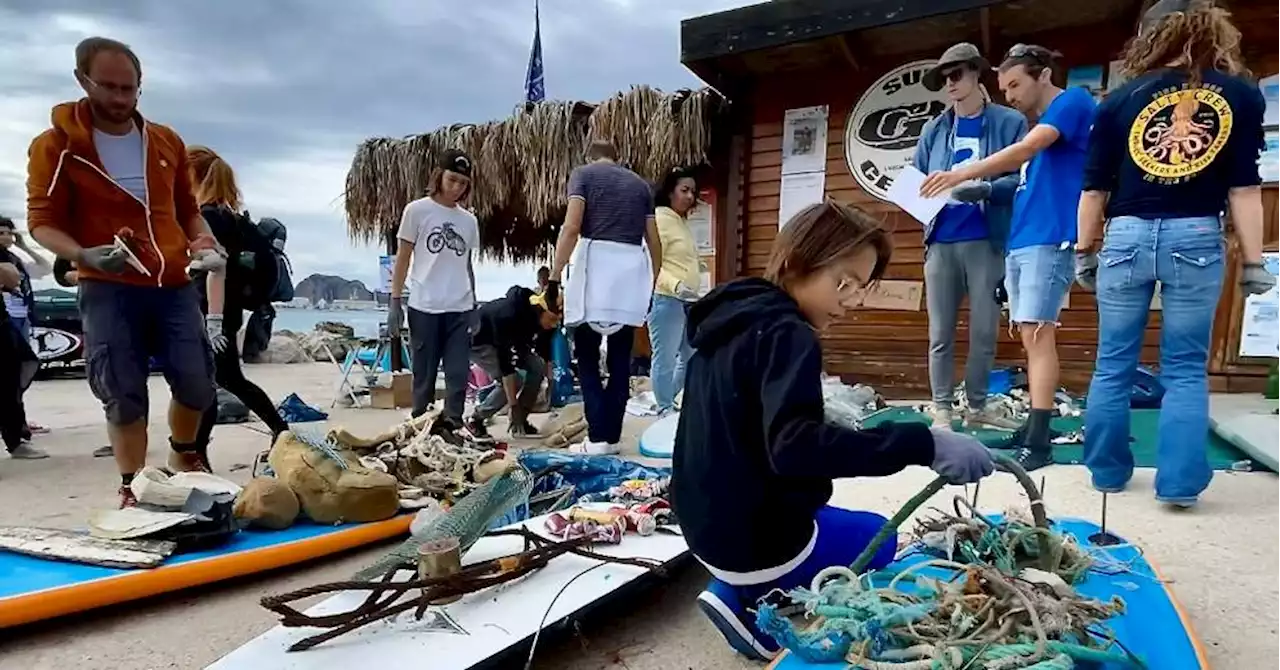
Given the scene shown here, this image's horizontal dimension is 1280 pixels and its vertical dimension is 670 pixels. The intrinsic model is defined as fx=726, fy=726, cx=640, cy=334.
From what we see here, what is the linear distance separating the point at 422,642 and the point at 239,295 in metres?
2.83

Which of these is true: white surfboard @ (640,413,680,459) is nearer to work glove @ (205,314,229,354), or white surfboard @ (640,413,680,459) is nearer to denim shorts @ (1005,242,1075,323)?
denim shorts @ (1005,242,1075,323)

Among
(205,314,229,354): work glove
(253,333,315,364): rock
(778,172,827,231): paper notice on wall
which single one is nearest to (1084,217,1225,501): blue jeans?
(205,314,229,354): work glove

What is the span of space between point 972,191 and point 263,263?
Answer: 3429 mm

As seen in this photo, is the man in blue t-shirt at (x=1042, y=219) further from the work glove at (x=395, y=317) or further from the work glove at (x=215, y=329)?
the work glove at (x=215, y=329)

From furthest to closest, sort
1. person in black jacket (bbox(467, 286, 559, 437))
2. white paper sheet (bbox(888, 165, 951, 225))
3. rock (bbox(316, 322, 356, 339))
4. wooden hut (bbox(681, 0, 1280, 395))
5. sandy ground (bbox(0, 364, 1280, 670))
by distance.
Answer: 1. rock (bbox(316, 322, 356, 339))
2. wooden hut (bbox(681, 0, 1280, 395))
3. person in black jacket (bbox(467, 286, 559, 437))
4. white paper sheet (bbox(888, 165, 951, 225))
5. sandy ground (bbox(0, 364, 1280, 670))

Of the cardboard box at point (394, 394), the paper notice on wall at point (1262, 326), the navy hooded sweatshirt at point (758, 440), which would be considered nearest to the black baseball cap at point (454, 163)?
the navy hooded sweatshirt at point (758, 440)

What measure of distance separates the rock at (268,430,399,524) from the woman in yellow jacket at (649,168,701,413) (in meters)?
2.61

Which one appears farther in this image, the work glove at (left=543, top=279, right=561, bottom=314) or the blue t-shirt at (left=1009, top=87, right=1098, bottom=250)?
the work glove at (left=543, top=279, right=561, bottom=314)

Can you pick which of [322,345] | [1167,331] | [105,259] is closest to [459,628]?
[105,259]

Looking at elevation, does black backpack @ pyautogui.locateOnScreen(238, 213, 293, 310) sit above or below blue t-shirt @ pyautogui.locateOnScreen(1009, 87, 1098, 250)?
below

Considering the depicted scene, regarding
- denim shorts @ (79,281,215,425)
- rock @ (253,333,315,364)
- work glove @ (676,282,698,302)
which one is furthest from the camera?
rock @ (253,333,315,364)

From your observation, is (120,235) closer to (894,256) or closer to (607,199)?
(607,199)

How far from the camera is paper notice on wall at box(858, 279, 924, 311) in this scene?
19.7ft

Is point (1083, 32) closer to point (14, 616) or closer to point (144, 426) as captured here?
point (144, 426)
